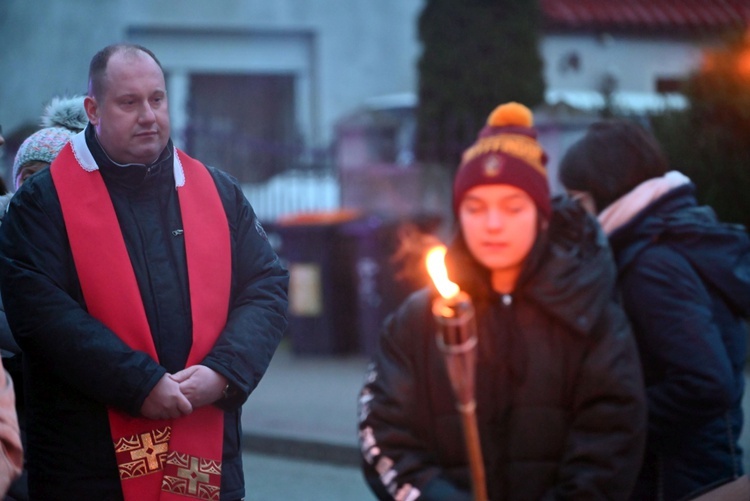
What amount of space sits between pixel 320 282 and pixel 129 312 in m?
8.97

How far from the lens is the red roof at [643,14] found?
18.6m

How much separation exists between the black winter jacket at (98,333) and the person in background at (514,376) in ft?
1.71

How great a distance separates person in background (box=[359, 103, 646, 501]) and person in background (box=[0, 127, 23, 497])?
0.86 meters

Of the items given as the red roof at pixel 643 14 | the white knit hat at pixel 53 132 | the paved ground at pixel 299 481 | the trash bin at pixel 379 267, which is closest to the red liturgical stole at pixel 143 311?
the white knit hat at pixel 53 132

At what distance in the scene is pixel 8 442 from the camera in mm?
2523

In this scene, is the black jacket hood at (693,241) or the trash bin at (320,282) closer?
the black jacket hood at (693,241)

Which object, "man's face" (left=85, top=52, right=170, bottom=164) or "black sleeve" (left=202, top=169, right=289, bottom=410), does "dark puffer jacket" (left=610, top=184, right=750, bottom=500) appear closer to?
"black sleeve" (left=202, top=169, right=289, bottom=410)

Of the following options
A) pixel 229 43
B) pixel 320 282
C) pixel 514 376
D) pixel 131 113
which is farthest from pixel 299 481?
pixel 229 43

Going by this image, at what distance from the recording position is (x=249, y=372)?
11.3 feet

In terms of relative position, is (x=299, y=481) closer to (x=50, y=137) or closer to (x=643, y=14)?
(x=50, y=137)

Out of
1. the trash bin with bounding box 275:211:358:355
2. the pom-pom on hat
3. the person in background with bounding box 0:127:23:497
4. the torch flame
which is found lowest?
the trash bin with bounding box 275:211:358:355

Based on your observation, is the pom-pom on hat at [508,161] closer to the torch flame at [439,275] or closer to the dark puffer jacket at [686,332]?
the dark puffer jacket at [686,332]

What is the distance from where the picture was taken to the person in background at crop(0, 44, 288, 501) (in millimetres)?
3268

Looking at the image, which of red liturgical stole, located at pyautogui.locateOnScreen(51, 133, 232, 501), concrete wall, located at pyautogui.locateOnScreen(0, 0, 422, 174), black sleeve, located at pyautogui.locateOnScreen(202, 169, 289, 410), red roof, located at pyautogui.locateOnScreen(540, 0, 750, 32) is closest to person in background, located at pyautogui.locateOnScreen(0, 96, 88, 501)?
red liturgical stole, located at pyautogui.locateOnScreen(51, 133, 232, 501)
